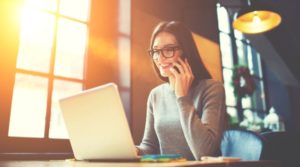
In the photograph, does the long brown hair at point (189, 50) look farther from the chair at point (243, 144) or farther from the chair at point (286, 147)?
the chair at point (286, 147)

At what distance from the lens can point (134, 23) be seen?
2.41 metres

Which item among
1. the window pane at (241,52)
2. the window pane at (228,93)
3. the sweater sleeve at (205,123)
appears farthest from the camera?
the window pane at (241,52)

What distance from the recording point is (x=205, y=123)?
1.17 meters

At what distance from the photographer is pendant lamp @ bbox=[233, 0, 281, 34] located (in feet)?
8.71

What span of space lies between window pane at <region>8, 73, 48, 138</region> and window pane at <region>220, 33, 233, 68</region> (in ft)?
11.1

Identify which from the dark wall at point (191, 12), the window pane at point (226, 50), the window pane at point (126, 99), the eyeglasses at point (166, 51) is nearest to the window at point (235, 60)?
the window pane at point (226, 50)

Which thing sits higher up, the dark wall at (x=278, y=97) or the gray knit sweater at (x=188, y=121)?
the dark wall at (x=278, y=97)

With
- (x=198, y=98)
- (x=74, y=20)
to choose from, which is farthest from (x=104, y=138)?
(x=74, y=20)

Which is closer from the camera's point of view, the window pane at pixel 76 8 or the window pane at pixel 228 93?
the window pane at pixel 76 8

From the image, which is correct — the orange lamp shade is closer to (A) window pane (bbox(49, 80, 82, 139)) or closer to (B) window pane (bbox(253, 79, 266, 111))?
(A) window pane (bbox(49, 80, 82, 139))

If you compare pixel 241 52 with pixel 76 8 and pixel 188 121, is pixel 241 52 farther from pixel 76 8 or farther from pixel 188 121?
pixel 188 121

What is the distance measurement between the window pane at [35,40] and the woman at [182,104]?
857mm

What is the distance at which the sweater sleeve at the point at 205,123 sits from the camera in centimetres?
111

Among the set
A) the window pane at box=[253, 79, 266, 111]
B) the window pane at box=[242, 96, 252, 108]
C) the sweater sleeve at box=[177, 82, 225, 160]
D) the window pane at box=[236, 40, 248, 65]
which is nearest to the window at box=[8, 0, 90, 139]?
the sweater sleeve at box=[177, 82, 225, 160]
